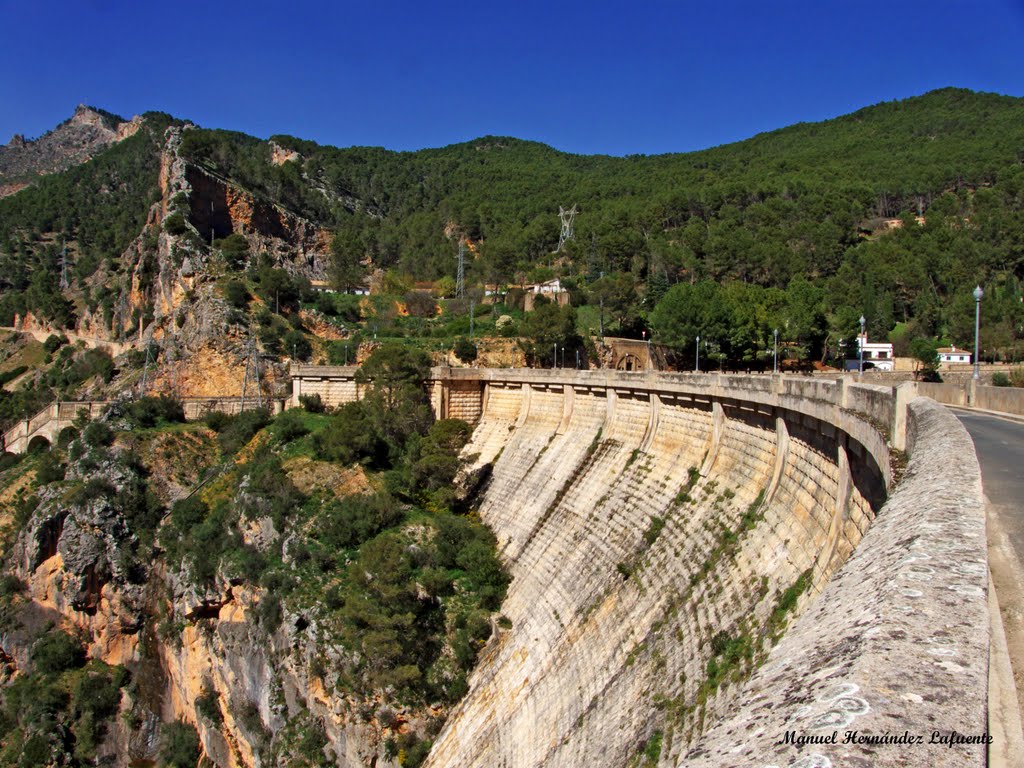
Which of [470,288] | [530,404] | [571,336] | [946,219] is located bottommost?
[530,404]

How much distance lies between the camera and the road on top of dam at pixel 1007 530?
5.77 metres

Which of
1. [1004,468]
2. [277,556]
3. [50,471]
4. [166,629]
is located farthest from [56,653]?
[1004,468]

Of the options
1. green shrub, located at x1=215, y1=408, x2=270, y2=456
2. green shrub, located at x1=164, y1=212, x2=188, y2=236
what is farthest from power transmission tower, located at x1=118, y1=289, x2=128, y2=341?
green shrub, located at x1=215, y1=408, x2=270, y2=456

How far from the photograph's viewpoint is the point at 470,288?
266 ft

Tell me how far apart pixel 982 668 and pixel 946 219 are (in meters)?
111

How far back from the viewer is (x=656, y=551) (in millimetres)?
21391

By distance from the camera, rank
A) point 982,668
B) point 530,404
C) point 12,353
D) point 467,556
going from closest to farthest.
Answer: point 982,668
point 467,556
point 530,404
point 12,353

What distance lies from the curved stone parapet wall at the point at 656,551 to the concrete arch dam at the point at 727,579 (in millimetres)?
72

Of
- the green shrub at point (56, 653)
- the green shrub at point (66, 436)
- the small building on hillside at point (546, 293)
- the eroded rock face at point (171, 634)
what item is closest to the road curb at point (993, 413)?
the eroded rock face at point (171, 634)

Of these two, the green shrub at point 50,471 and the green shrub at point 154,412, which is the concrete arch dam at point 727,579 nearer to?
the green shrub at point 154,412

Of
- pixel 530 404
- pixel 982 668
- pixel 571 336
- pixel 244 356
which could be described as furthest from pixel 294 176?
pixel 982 668

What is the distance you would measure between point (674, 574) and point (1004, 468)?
349 inches

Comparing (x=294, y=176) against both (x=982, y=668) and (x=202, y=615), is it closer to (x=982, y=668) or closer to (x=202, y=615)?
(x=202, y=615)

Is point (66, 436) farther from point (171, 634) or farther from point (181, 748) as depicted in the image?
point (181, 748)
